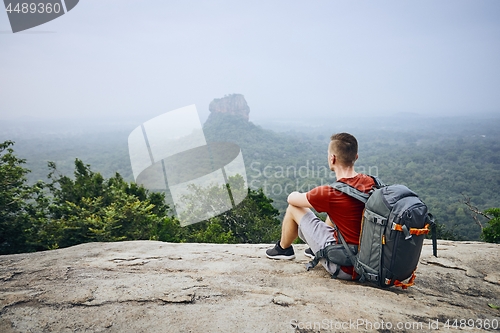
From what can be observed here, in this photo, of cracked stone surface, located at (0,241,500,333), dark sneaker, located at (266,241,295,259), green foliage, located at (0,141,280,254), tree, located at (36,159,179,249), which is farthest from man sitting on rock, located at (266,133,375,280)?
tree, located at (36,159,179,249)

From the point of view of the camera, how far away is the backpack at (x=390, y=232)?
7.14 ft

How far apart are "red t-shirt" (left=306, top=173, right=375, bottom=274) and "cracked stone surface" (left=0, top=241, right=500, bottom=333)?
51 centimetres

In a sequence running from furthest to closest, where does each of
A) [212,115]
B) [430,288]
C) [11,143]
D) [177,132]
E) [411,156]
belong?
[212,115] < [411,156] < [11,143] < [177,132] < [430,288]

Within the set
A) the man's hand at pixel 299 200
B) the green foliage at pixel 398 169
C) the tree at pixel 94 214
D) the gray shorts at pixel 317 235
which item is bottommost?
the green foliage at pixel 398 169

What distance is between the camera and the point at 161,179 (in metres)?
6.81

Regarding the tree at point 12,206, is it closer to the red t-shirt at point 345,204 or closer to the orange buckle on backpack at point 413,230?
the red t-shirt at point 345,204

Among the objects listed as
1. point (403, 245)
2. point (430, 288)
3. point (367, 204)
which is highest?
point (367, 204)

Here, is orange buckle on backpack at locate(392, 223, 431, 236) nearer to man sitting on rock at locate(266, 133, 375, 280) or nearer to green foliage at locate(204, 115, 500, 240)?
man sitting on rock at locate(266, 133, 375, 280)

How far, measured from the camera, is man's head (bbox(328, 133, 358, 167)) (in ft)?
8.63

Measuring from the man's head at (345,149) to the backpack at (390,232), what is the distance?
0.25 metres

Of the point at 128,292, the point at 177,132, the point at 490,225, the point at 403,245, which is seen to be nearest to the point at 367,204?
the point at 403,245

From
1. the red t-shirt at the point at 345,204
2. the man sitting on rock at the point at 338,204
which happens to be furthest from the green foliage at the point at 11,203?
the red t-shirt at the point at 345,204

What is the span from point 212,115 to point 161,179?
101 metres

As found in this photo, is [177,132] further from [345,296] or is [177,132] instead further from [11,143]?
[11,143]
